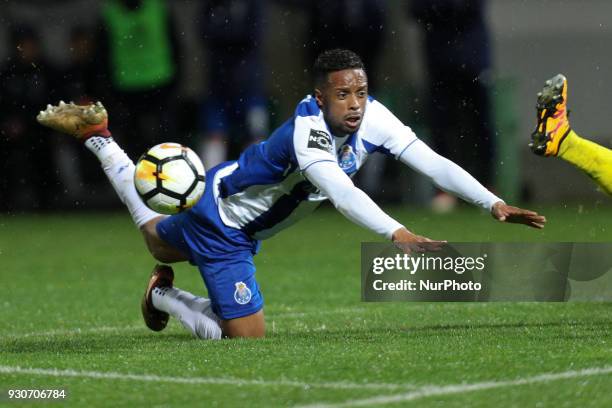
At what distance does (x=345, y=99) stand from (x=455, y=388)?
6.74 ft

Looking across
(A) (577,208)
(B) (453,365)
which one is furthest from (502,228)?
(B) (453,365)

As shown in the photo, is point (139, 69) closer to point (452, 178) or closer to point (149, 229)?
point (149, 229)

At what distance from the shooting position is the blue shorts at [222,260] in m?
7.36

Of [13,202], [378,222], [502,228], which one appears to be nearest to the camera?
[378,222]

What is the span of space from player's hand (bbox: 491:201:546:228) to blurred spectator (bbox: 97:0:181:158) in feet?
28.0

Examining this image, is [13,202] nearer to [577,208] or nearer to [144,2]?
[144,2]

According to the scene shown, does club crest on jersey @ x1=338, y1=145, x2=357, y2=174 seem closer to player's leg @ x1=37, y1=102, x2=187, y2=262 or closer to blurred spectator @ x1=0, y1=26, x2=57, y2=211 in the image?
player's leg @ x1=37, y1=102, x2=187, y2=262

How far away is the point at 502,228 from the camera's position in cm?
1356

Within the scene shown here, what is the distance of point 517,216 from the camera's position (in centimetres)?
671

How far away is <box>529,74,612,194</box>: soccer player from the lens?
309 inches

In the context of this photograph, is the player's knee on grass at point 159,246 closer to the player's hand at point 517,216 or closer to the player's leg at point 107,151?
the player's leg at point 107,151

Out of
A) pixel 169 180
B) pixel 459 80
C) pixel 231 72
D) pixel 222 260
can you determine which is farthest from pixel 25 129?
pixel 169 180

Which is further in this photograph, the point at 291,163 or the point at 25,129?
the point at 25,129

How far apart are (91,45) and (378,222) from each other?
10350 millimetres
